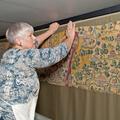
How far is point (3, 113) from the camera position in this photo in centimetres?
170

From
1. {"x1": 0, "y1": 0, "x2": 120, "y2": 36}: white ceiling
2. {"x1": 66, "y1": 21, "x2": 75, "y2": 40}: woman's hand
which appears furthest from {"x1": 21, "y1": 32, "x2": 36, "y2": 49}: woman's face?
{"x1": 66, "y1": 21, "x2": 75, "y2": 40}: woman's hand

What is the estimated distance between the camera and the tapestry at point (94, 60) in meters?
1.69

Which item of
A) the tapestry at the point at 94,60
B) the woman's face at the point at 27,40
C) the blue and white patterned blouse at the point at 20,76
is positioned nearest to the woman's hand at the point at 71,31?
the tapestry at the point at 94,60

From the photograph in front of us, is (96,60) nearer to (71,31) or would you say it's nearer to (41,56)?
(71,31)

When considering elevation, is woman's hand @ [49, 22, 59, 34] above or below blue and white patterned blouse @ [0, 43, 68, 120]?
above

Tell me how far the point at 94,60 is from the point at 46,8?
0.52 m

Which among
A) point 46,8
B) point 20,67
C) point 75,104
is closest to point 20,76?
point 20,67

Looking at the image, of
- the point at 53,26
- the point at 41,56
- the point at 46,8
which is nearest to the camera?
the point at 41,56

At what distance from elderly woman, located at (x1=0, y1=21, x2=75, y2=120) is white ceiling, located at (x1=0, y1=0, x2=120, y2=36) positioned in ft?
0.54

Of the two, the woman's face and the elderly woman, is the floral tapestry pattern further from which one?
the woman's face

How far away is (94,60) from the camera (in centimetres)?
186

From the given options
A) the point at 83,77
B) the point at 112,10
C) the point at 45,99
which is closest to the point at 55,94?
the point at 45,99

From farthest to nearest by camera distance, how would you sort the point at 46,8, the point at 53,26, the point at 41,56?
the point at 53,26 < the point at 46,8 < the point at 41,56

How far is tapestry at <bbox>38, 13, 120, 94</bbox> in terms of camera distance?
5.56 ft
